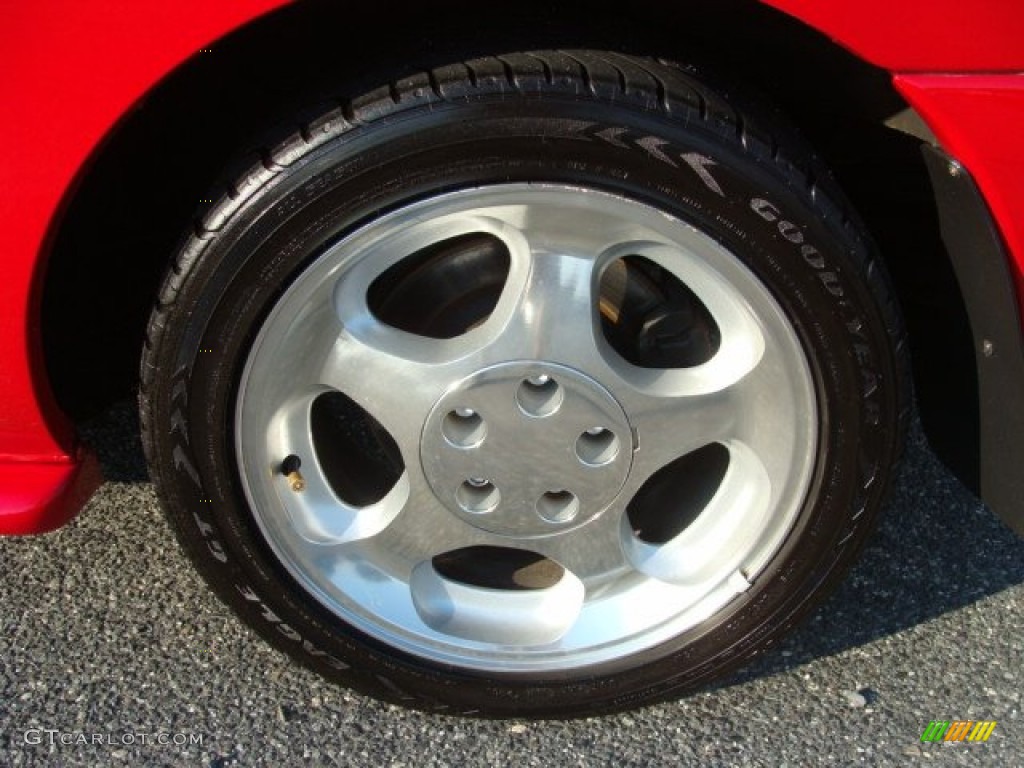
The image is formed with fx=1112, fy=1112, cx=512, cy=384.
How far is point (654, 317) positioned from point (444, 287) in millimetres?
327

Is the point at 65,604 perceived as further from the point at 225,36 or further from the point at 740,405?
the point at 740,405

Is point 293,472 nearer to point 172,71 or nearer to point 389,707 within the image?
point 389,707

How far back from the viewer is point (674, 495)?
6.22 ft

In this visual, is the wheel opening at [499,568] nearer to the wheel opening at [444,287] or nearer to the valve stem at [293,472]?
the valve stem at [293,472]

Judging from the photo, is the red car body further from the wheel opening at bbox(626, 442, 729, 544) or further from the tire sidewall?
the wheel opening at bbox(626, 442, 729, 544)

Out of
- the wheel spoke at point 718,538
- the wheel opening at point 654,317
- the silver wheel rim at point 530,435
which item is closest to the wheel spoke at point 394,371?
the silver wheel rim at point 530,435

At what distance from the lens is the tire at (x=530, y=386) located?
1441mm

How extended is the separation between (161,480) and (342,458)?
33 centimetres

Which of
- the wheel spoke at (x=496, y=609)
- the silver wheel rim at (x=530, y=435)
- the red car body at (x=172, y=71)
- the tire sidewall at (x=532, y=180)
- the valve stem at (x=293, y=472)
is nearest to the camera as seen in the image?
the red car body at (x=172, y=71)

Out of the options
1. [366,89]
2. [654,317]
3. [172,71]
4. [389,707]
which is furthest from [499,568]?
[172,71]

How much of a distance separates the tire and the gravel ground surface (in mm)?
79

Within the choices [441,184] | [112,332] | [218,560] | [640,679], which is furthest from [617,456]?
[112,332]

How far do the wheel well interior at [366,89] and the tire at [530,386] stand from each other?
0.33ft

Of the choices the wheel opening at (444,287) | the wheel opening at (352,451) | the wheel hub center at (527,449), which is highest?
the wheel opening at (444,287)
